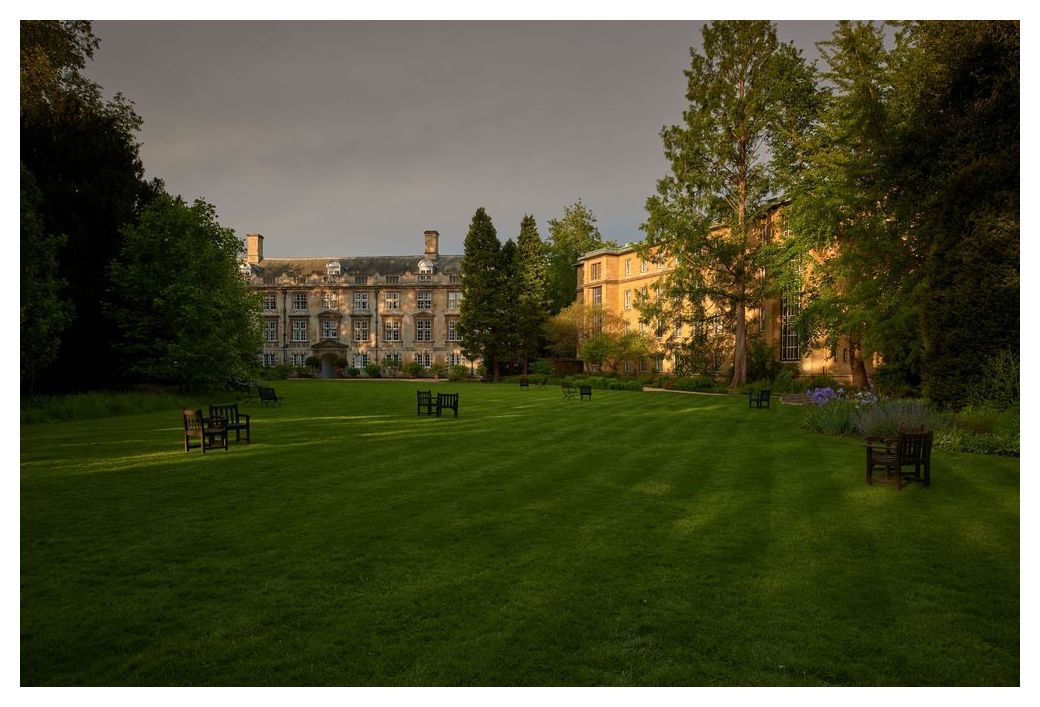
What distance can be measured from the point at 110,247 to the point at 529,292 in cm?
3213

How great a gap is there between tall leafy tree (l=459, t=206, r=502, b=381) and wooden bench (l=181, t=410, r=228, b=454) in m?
37.6

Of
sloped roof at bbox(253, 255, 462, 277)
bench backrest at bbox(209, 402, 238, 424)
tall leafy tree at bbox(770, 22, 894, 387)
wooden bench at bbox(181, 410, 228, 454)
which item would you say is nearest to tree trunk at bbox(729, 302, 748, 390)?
tall leafy tree at bbox(770, 22, 894, 387)

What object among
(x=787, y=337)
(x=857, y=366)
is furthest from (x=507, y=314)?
(x=857, y=366)

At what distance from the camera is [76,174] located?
79.4 feet

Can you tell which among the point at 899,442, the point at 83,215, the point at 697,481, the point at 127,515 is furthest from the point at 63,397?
the point at 899,442

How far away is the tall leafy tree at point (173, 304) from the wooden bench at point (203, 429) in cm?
1348

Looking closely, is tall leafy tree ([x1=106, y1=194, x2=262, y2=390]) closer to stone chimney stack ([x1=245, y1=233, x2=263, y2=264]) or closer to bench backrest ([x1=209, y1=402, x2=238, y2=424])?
bench backrest ([x1=209, y1=402, x2=238, y2=424])

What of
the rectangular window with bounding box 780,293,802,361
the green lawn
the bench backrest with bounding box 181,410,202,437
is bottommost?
the green lawn

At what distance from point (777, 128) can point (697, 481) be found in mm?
27721

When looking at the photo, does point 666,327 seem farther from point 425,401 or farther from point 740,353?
point 425,401

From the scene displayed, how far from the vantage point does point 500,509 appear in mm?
7703

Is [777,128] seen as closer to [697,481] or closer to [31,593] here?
[697,481]

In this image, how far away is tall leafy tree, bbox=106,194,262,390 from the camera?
24266 millimetres

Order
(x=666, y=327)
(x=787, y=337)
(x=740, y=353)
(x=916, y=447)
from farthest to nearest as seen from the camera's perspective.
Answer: (x=666, y=327), (x=787, y=337), (x=740, y=353), (x=916, y=447)
